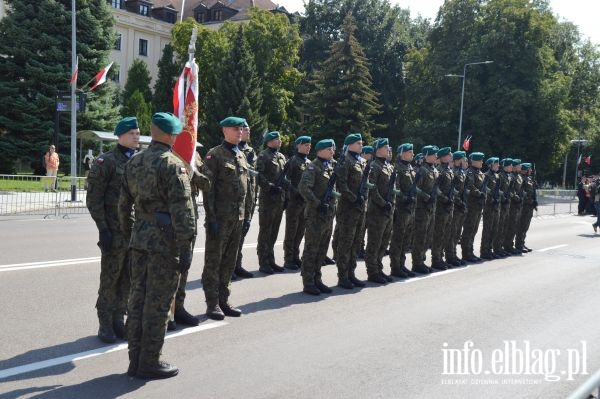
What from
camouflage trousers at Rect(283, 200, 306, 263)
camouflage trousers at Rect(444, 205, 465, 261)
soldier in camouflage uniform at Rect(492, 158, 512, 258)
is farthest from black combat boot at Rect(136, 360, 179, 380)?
soldier in camouflage uniform at Rect(492, 158, 512, 258)

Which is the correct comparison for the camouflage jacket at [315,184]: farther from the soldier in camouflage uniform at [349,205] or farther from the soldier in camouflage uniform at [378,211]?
the soldier in camouflage uniform at [378,211]

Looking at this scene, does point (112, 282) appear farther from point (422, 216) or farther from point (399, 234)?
point (422, 216)

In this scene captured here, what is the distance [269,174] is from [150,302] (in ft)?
18.0

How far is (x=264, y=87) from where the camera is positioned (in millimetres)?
49969

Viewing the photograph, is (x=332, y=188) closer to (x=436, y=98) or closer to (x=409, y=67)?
(x=436, y=98)

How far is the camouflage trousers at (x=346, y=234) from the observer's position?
28.3ft

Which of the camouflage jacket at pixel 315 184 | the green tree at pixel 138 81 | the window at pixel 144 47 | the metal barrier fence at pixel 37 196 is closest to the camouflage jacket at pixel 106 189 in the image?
the camouflage jacket at pixel 315 184

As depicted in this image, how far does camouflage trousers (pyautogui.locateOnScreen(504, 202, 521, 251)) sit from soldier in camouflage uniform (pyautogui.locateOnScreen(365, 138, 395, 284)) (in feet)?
18.4

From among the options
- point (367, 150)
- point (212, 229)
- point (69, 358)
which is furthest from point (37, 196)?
point (69, 358)

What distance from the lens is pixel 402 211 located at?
393 inches

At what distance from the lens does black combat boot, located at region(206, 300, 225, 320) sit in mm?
6566

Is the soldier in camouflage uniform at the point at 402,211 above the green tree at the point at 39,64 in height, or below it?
below

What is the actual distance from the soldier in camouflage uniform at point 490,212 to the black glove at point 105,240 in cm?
905

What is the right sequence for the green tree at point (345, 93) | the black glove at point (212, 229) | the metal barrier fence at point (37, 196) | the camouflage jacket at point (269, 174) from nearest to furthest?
the black glove at point (212, 229)
the camouflage jacket at point (269, 174)
the metal barrier fence at point (37, 196)
the green tree at point (345, 93)
